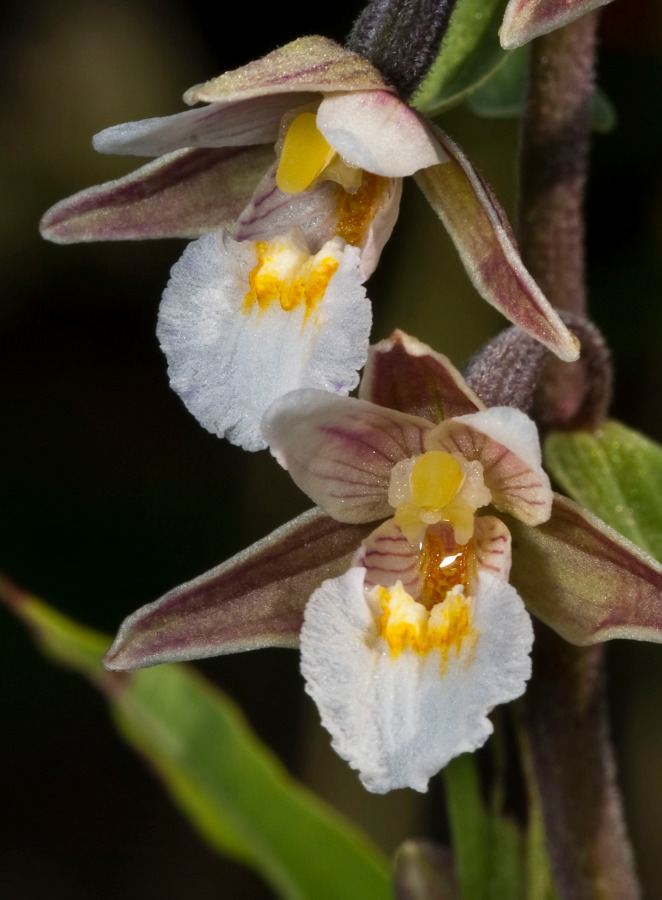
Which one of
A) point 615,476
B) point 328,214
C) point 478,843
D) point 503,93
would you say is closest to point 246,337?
point 328,214

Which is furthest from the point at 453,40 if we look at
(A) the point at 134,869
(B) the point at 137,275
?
(A) the point at 134,869

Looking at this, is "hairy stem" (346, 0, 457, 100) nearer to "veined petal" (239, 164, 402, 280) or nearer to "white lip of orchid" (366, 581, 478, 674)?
"veined petal" (239, 164, 402, 280)

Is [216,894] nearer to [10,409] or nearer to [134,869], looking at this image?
[134,869]

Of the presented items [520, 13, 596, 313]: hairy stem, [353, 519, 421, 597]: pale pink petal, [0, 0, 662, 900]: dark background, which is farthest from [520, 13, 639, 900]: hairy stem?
[0, 0, 662, 900]: dark background

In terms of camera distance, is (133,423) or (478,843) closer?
(478,843)

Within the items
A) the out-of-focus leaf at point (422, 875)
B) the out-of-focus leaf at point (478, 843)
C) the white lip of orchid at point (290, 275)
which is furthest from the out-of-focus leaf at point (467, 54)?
the out-of-focus leaf at point (422, 875)

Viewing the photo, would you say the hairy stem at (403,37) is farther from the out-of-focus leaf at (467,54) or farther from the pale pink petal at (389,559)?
the pale pink petal at (389,559)

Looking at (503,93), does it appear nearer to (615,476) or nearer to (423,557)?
(615,476)
